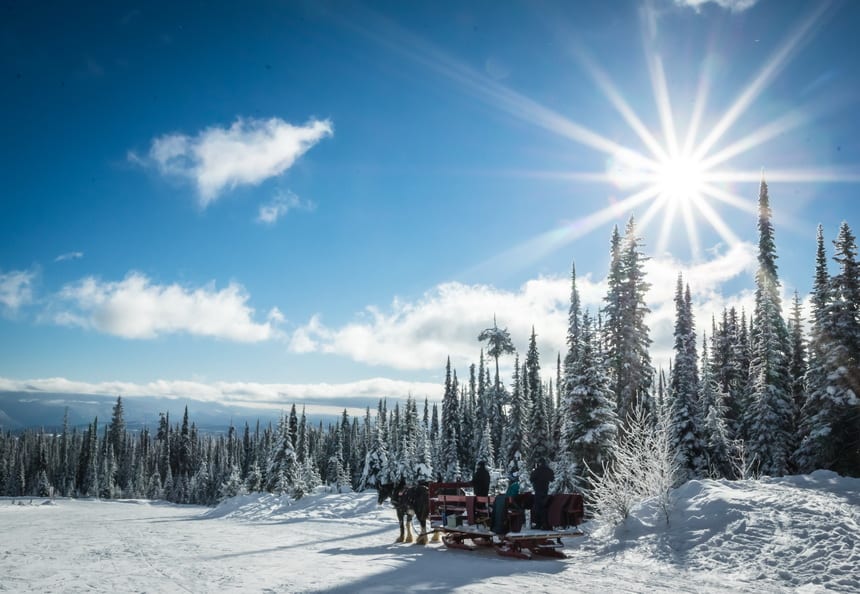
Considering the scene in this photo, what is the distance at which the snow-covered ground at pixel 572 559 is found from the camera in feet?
34.6

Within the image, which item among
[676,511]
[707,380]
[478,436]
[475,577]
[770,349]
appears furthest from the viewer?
[478,436]

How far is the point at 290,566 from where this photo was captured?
1272 cm

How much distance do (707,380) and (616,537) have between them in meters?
31.9

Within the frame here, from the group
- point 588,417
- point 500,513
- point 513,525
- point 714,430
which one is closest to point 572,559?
point 513,525

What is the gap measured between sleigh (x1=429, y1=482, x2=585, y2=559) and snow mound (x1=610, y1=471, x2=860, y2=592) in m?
1.49

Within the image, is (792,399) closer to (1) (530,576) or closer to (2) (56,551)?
(1) (530,576)

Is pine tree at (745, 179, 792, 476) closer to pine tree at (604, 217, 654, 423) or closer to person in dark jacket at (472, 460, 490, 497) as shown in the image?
pine tree at (604, 217, 654, 423)

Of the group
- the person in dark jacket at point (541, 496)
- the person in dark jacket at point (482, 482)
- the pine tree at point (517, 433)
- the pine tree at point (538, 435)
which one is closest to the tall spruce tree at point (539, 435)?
the pine tree at point (538, 435)

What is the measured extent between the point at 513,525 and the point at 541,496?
3.57ft

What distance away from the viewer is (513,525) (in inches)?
596

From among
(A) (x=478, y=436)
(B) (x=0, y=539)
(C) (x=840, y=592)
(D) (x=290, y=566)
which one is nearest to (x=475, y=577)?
(D) (x=290, y=566)

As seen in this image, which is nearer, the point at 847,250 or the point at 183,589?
the point at 183,589

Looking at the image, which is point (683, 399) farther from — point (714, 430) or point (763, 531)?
point (763, 531)

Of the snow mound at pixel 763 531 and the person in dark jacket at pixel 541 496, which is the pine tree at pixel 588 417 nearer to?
the snow mound at pixel 763 531
